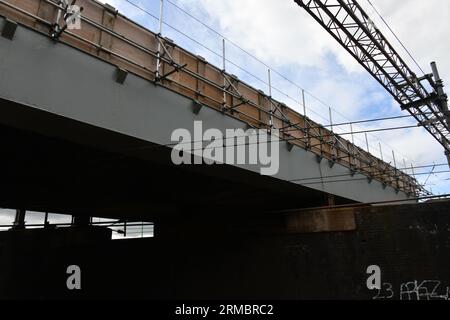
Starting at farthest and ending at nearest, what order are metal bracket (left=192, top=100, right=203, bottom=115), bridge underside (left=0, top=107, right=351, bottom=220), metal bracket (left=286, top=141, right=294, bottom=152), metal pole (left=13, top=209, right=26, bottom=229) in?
metal pole (left=13, top=209, right=26, bottom=229)
metal bracket (left=286, top=141, right=294, bottom=152)
bridge underside (left=0, top=107, right=351, bottom=220)
metal bracket (left=192, top=100, right=203, bottom=115)

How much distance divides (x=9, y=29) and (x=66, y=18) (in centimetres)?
126

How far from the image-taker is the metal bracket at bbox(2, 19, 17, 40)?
5688 millimetres

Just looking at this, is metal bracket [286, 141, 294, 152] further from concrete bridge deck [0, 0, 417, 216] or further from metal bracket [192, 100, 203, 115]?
metal bracket [192, 100, 203, 115]

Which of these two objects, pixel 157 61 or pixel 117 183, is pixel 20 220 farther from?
pixel 157 61

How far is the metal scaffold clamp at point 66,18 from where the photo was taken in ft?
20.8

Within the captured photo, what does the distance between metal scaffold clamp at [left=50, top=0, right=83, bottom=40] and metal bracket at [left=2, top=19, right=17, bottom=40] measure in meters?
0.64

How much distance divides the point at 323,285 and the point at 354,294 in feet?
2.96

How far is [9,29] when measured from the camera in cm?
572

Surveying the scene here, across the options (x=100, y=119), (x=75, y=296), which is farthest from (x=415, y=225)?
(x=75, y=296)

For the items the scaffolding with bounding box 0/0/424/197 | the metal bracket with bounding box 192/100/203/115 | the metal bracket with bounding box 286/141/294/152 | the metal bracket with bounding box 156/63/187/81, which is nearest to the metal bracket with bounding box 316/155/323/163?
the scaffolding with bounding box 0/0/424/197

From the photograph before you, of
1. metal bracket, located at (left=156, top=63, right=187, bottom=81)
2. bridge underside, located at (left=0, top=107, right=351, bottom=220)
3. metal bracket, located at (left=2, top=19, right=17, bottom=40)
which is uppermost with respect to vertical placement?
metal bracket, located at (left=156, top=63, right=187, bottom=81)

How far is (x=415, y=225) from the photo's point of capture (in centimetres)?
968

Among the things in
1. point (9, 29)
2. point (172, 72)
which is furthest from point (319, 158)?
point (9, 29)

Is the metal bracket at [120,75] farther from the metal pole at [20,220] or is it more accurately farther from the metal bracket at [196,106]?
the metal pole at [20,220]
